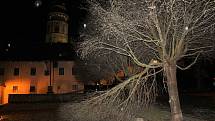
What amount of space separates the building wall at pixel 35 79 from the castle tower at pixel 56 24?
33.9ft

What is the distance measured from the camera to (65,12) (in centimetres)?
5688

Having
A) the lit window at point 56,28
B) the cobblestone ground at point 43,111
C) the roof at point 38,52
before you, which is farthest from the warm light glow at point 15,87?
the cobblestone ground at point 43,111

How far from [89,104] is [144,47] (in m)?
4.32

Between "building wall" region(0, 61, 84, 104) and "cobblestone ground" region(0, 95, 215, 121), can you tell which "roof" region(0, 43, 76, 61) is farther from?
"cobblestone ground" region(0, 95, 215, 121)

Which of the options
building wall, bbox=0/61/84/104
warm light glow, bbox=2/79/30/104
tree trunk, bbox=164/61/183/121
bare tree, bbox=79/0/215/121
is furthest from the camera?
warm light glow, bbox=2/79/30/104

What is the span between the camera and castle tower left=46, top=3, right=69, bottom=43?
2156 inches

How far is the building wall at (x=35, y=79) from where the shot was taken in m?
44.9

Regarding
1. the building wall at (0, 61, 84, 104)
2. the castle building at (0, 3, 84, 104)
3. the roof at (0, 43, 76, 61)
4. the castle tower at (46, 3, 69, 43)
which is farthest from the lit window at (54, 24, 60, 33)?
the building wall at (0, 61, 84, 104)

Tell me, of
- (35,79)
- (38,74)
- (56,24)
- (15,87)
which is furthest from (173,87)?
(56,24)

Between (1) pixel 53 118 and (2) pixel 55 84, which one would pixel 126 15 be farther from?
(2) pixel 55 84

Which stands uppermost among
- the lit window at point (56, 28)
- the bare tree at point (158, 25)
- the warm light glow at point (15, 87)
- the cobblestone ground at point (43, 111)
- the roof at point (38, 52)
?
the lit window at point (56, 28)

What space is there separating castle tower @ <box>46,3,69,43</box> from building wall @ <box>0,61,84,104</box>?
406 inches

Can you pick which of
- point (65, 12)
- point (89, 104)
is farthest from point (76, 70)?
point (89, 104)

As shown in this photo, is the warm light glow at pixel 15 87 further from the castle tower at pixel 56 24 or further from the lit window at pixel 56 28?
the lit window at pixel 56 28
